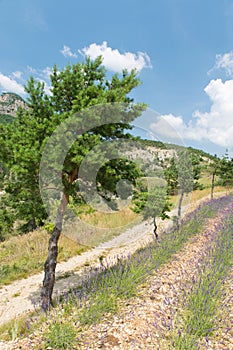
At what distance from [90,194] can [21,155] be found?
1.77 m

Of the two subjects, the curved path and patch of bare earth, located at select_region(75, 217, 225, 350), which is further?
the curved path

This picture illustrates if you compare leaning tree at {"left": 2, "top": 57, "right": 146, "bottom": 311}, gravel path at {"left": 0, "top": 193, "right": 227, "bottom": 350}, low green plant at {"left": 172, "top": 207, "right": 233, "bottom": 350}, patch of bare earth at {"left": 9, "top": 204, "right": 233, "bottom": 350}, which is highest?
leaning tree at {"left": 2, "top": 57, "right": 146, "bottom": 311}

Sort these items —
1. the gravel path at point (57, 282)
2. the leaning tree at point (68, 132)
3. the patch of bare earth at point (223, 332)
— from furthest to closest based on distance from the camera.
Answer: the gravel path at point (57, 282)
the leaning tree at point (68, 132)
the patch of bare earth at point (223, 332)

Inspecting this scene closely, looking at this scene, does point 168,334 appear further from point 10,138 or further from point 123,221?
point 123,221

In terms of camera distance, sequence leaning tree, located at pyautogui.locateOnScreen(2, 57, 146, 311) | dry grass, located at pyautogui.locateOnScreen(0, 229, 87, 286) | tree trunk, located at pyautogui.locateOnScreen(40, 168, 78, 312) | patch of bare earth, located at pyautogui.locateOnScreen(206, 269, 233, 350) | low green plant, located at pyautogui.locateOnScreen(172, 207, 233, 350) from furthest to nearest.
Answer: dry grass, located at pyautogui.locateOnScreen(0, 229, 87, 286), tree trunk, located at pyautogui.locateOnScreen(40, 168, 78, 312), leaning tree, located at pyautogui.locateOnScreen(2, 57, 146, 311), patch of bare earth, located at pyautogui.locateOnScreen(206, 269, 233, 350), low green plant, located at pyautogui.locateOnScreen(172, 207, 233, 350)

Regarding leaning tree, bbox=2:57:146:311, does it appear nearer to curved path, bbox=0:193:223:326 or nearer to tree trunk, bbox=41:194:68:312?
tree trunk, bbox=41:194:68:312

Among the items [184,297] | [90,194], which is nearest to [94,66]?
[90,194]

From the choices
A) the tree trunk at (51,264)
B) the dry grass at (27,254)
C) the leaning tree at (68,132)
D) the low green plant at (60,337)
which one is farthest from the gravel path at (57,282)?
the leaning tree at (68,132)

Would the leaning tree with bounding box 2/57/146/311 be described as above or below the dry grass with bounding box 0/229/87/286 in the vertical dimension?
above

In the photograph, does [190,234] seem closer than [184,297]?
No

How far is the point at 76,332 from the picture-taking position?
10.4 ft

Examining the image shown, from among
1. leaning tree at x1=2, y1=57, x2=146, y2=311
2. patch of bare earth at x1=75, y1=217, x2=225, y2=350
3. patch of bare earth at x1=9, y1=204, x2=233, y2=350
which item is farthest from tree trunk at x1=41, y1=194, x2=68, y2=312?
patch of bare earth at x1=75, y1=217, x2=225, y2=350

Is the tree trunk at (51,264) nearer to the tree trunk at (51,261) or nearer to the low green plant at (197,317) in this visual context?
the tree trunk at (51,261)

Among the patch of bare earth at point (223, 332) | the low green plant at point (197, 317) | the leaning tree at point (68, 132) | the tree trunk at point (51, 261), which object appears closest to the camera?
the low green plant at point (197, 317)
